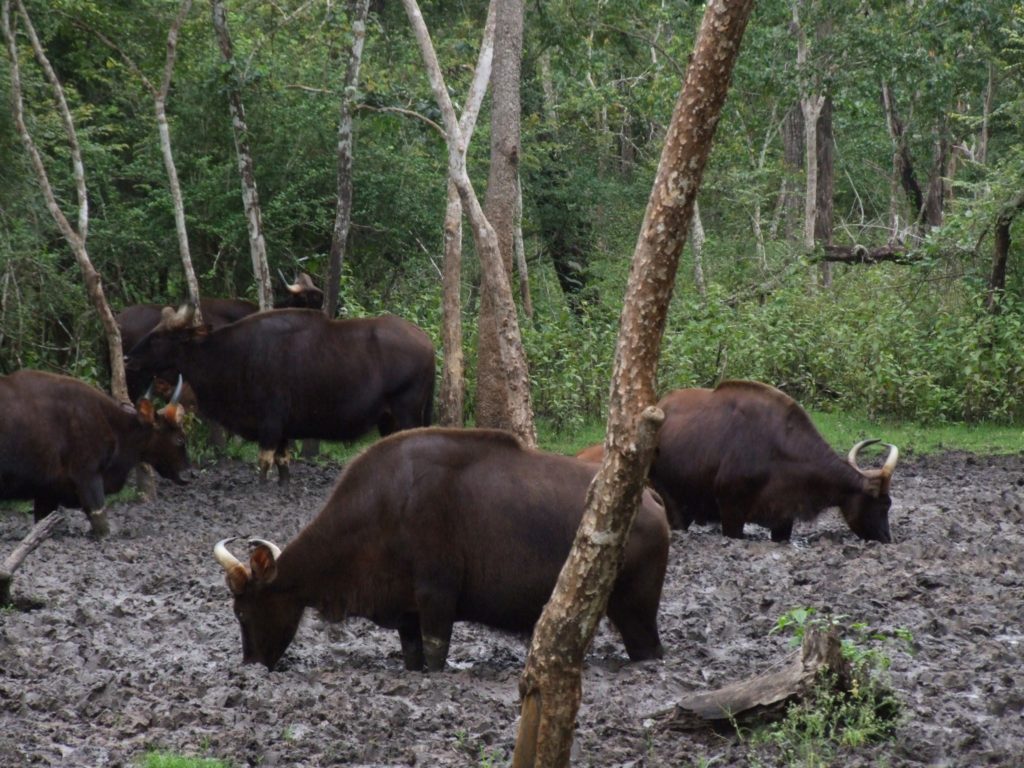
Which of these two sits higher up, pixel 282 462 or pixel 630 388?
pixel 630 388

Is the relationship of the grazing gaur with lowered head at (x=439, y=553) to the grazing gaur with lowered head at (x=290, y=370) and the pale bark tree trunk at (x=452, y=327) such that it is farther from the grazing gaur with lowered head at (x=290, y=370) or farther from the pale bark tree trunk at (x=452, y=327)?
the pale bark tree trunk at (x=452, y=327)

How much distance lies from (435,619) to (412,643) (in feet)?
1.28

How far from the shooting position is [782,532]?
11.6 metres

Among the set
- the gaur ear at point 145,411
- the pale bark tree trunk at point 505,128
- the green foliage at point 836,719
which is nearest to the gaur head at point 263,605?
the green foliage at point 836,719

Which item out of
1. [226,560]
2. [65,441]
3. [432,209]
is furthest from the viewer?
[432,209]

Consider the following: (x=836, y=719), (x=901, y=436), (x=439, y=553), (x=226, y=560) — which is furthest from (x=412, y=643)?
(x=901, y=436)

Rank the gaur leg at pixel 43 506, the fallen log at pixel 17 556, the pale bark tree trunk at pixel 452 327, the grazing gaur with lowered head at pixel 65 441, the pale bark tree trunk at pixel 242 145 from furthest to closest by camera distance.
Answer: the pale bark tree trunk at pixel 452 327
the pale bark tree trunk at pixel 242 145
the gaur leg at pixel 43 506
the grazing gaur with lowered head at pixel 65 441
the fallen log at pixel 17 556

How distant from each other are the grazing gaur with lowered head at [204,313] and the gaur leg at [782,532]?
7112mm

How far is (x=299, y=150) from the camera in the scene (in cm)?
1884

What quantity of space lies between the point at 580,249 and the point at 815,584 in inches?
658

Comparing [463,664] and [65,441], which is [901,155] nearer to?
[65,441]

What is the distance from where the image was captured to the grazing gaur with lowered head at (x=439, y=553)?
756cm

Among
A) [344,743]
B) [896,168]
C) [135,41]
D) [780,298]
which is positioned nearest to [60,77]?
[135,41]

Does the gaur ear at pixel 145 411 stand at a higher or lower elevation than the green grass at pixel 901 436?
higher
